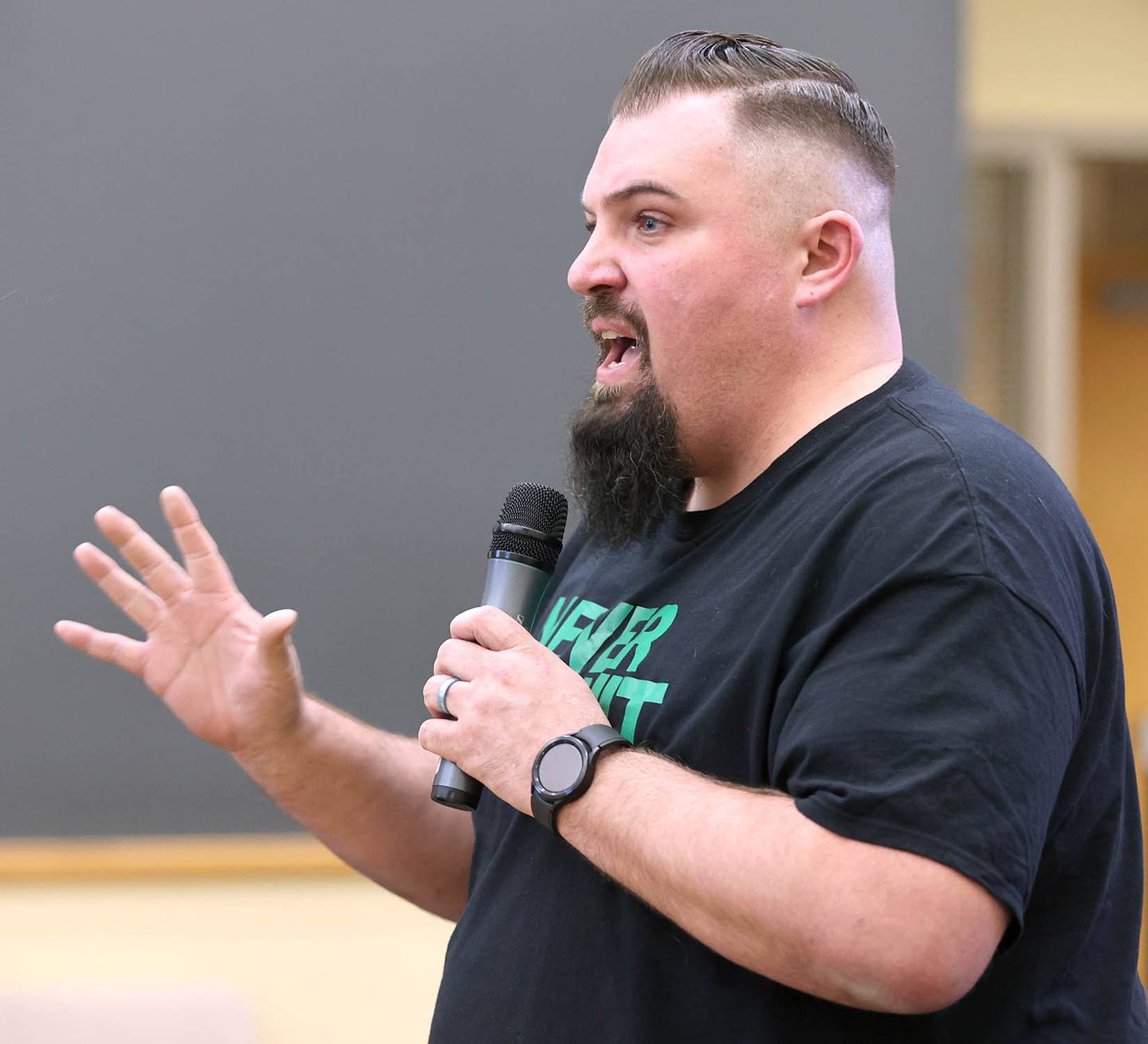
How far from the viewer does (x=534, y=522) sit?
1.50 meters

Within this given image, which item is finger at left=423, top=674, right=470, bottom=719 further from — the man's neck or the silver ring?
the man's neck

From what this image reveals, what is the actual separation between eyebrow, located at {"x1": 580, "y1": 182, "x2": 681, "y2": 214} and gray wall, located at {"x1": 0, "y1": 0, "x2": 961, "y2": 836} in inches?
48.6

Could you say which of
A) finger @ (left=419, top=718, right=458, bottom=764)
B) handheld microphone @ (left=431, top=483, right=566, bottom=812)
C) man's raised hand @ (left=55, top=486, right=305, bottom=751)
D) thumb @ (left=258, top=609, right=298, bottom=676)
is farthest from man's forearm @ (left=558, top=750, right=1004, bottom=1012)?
man's raised hand @ (left=55, top=486, right=305, bottom=751)

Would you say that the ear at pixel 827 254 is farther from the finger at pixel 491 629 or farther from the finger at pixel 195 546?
the finger at pixel 195 546

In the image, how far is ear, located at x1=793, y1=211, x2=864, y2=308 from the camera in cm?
135

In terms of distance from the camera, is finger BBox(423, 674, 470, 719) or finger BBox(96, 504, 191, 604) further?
finger BBox(96, 504, 191, 604)

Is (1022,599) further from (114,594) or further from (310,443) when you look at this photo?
(310,443)

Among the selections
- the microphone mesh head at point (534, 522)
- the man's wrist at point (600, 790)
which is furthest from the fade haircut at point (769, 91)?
the man's wrist at point (600, 790)

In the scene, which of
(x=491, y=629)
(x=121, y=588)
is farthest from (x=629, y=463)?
(x=121, y=588)

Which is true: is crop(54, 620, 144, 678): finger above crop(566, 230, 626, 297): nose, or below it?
below

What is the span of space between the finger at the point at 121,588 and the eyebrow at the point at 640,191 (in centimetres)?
76

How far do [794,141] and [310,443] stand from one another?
1483 millimetres

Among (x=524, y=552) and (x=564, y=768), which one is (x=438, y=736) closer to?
(x=564, y=768)

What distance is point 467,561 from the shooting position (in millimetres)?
2686
